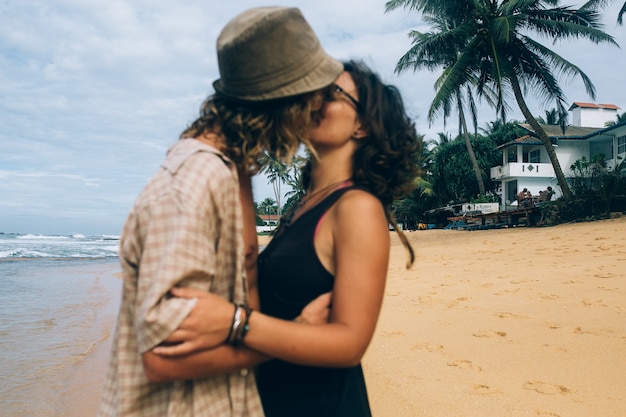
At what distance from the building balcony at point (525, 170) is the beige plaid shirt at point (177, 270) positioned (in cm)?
3169

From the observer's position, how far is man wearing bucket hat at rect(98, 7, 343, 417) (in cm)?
108

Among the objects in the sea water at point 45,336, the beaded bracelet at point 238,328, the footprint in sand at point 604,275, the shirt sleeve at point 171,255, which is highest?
the shirt sleeve at point 171,255

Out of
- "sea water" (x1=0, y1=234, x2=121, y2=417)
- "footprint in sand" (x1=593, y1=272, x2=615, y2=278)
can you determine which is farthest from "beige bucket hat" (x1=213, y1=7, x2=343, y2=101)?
"footprint in sand" (x1=593, y1=272, x2=615, y2=278)

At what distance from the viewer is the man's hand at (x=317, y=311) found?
1269mm

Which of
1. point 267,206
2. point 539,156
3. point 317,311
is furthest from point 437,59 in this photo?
point 267,206

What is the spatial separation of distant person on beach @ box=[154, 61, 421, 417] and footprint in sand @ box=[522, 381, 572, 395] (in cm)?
256

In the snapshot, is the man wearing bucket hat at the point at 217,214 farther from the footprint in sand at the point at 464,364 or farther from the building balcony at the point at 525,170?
the building balcony at the point at 525,170

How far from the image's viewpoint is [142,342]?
1.10 metres

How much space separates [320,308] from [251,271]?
9.0 inches

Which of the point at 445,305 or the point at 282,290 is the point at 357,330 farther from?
the point at 445,305

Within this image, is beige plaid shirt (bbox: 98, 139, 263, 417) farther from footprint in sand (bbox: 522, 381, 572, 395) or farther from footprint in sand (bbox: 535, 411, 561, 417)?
footprint in sand (bbox: 522, 381, 572, 395)

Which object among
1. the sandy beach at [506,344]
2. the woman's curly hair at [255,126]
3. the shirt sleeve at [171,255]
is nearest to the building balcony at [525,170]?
the sandy beach at [506,344]

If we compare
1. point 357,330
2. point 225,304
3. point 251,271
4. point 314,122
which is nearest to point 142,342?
point 225,304

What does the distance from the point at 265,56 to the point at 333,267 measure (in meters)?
0.55
